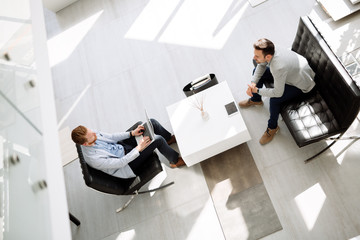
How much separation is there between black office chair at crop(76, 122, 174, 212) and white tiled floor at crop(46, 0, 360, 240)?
0.45m

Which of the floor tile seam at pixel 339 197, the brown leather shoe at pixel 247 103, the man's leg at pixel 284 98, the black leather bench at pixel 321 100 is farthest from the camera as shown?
the brown leather shoe at pixel 247 103

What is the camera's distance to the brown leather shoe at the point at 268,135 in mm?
A: 3235

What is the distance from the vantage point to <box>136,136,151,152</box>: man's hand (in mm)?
3002

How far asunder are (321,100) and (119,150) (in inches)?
84.3

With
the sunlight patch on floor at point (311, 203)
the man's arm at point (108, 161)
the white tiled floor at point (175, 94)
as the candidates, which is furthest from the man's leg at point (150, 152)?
the sunlight patch on floor at point (311, 203)

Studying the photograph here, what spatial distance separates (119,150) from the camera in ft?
10.3

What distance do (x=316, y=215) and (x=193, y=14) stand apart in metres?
3.21

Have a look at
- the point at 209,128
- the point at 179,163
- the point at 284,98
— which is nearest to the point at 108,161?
the point at 179,163

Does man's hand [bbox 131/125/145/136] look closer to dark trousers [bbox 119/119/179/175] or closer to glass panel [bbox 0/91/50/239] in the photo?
dark trousers [bbox 119/119/179/175]

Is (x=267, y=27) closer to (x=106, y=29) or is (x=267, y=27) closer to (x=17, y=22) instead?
(x=106, y=29)

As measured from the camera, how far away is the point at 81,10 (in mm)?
5141

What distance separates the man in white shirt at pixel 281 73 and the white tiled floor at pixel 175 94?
514mm

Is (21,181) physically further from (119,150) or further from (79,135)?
(119,150)

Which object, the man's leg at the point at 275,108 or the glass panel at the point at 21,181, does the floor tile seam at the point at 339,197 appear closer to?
the man's leg at the point at 275,108
